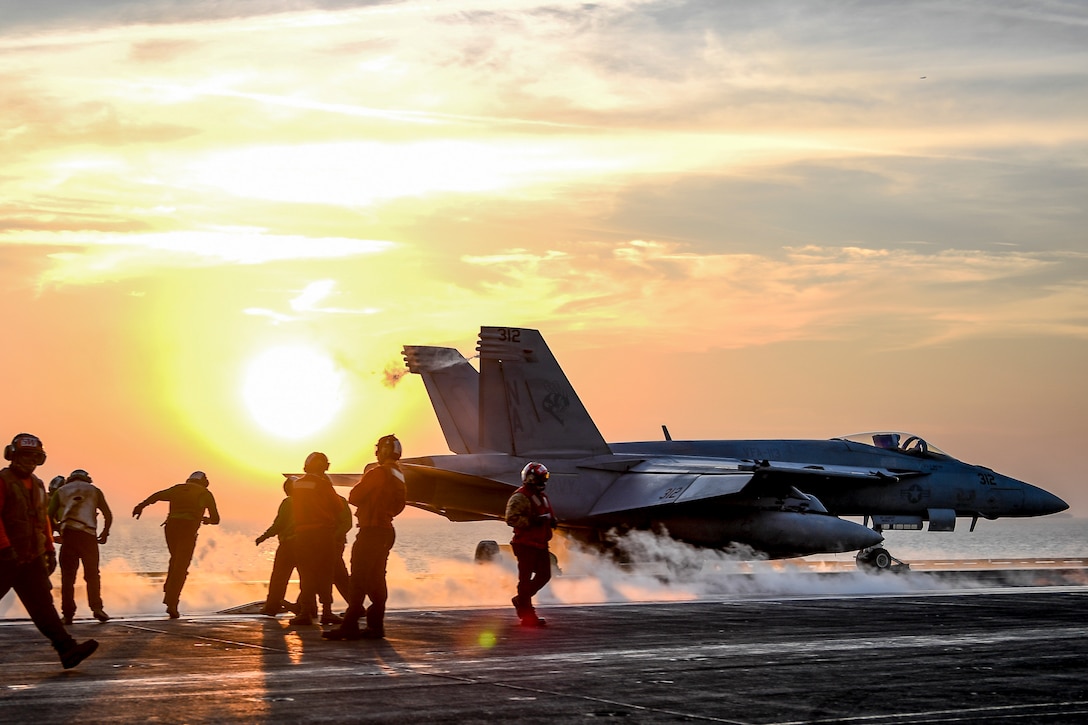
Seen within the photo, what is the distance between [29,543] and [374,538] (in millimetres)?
3962

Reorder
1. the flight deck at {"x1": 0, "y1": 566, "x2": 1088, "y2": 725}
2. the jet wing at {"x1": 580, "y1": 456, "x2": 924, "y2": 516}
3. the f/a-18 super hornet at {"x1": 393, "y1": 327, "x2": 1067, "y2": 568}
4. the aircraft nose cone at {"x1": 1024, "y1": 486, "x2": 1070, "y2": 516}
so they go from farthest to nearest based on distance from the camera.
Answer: the aircraft nose cone at {"x1": 1024, "y1": 486, "x2": 1070, "y2": 516} → the f/a-18 super hornet at {"x1": 393, "y1": 327, "x2": 1067, "y2": 568} → the jet wing at {"x1": 580, "y1": 456, "x2": 924, "y2": 516} → the flight deck at {"x1": 0, "y1": 566, "x2": 1088, "y2": 725}

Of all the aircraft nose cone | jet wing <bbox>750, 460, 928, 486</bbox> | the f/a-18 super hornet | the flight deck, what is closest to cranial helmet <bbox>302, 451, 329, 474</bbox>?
the flight deck

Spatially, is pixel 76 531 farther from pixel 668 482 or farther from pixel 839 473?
pixel 839 473

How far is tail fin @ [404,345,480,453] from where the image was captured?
34688 millimetres

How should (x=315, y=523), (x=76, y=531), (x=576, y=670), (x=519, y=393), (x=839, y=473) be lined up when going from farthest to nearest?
(x=839, y=473)
(x=519, y=393)
(x=76, y=531)
(x=315, y=523)
(x=576, y=670)

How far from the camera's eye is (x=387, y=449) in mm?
14820

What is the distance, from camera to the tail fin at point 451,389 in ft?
114

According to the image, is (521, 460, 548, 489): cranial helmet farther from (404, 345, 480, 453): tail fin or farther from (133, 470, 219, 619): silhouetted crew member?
(404, 345, 480, 453): tail fin

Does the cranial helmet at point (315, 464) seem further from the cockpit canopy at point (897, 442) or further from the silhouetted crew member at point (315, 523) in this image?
the cockpit canopy at point (897, 442)

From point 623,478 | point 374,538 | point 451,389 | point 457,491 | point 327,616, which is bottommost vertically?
point 327,616

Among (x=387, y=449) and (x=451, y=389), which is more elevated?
(x=451, y=389)

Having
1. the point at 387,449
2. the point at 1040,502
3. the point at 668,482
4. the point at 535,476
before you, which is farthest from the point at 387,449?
the point at 1040,502

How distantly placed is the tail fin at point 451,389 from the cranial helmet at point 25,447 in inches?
874

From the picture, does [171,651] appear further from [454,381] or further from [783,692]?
[454,381]
